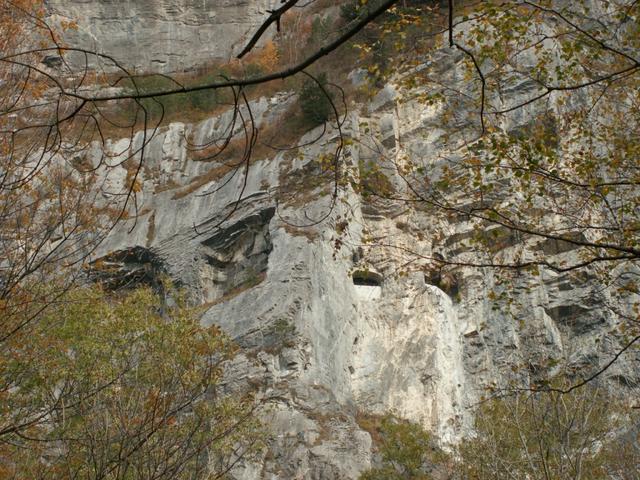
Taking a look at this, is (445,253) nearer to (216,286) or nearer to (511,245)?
(511,245)

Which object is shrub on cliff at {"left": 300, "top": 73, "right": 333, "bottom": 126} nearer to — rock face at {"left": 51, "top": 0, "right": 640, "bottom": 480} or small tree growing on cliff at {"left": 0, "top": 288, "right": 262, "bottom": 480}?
rock face at {"left": 51, "top": 0, "right": 640, "bottom": 480}

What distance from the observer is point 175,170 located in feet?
117

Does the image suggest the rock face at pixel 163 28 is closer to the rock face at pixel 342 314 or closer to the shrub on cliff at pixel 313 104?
the shrub on cliff at pixel 313 104

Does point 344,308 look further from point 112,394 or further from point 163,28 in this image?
point 163,28

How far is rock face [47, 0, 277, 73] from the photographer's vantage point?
4494 cm

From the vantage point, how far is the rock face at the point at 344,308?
23125 millimetres

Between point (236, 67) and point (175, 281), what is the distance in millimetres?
17577

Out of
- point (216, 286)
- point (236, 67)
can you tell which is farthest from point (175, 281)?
point (236, 67)

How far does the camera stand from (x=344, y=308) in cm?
2686

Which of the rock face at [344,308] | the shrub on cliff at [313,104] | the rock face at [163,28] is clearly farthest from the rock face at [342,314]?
A: the rock face at [163,28]

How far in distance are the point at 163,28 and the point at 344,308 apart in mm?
25681

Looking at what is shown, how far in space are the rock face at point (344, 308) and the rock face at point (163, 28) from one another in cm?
1314

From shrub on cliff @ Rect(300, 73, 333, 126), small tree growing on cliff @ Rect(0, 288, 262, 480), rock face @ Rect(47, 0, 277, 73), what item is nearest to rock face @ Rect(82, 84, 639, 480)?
shrub on cliff @ Rect(300, 73, 333, 126)

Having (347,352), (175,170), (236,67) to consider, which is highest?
(236,67)
